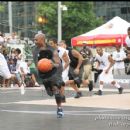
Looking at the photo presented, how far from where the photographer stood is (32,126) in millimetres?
9578

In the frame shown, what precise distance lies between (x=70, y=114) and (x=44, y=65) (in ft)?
4.38

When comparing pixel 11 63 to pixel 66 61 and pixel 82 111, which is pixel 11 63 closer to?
pixel 66 61

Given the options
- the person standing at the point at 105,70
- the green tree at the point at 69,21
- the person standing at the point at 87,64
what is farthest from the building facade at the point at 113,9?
the person standing at the point at 105,70

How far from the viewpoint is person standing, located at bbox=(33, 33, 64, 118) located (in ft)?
36.2

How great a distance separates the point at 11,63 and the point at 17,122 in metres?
12.9

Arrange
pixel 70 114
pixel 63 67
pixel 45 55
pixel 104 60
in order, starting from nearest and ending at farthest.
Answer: pixel 45 55 < pixel 70 114 < pixel 63 67 < pixel 104 60

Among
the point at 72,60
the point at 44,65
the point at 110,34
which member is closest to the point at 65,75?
the point at 72,60

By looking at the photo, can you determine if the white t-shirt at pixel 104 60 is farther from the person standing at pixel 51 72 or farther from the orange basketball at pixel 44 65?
Answer: the orange basketball at pixel 44 65

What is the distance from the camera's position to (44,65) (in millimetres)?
10750

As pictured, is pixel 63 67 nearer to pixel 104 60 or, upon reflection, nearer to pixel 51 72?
pixel 51 72

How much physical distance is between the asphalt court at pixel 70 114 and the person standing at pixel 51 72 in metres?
0.45

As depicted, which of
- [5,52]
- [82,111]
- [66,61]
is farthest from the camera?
[5,52]

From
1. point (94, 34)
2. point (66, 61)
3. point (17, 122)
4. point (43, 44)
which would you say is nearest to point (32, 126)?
point (17, 122)

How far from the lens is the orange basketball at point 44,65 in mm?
10711
